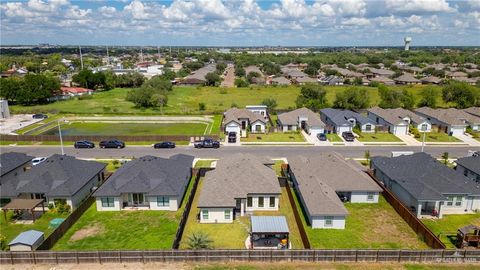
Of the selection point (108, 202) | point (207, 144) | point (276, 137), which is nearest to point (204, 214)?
point (108, 202)

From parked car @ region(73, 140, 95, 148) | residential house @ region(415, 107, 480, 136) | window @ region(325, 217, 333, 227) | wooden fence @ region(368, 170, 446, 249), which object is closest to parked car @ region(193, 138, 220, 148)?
parked car @ region(73, 140, 95, 148)

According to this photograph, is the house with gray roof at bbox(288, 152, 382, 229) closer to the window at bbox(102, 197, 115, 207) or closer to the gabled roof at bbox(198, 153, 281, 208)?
the gabled roof at bbox(198, 153, 281, 208)

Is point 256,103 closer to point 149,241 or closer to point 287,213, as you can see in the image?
point 287,213

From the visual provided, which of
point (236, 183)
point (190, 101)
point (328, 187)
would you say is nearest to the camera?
point (236, 183)

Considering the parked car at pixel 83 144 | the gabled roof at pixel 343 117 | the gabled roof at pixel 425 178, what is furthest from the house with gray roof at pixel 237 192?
the gabled roof at pixel 343 117

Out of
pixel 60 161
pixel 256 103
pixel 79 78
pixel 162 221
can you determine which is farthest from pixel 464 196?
pixel 79 78

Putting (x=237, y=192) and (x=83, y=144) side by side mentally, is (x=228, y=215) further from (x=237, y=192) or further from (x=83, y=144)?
(x=83, y=144)
